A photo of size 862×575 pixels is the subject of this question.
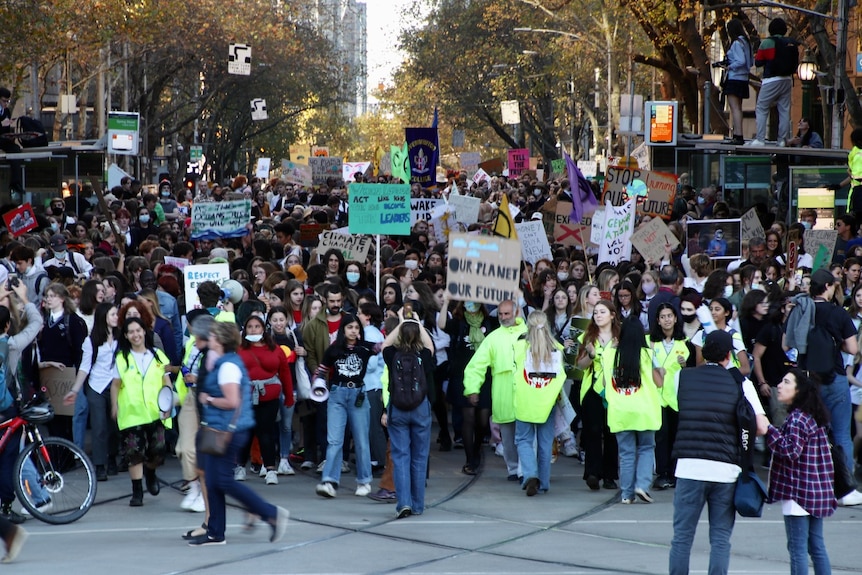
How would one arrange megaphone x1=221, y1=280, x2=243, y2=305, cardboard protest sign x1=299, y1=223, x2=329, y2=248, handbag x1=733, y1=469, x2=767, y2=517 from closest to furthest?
handbag x1=733, y1=469, x2=767, y2=517
megaphone x1=221, y1=280, x2=243, y2=305
cardboard protest sign x1=299, y1=223, x2=329, y2=248

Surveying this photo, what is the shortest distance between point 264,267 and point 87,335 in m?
2.68

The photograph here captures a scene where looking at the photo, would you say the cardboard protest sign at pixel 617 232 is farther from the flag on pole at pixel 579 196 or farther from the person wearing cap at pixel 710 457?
the person wearing cap at pixel 710 457

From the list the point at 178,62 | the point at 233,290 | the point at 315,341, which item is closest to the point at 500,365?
the point at 315,341

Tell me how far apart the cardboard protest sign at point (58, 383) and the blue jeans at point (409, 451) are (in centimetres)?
310

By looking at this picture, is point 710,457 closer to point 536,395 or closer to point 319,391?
point 536,395

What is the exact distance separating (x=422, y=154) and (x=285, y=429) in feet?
45.8

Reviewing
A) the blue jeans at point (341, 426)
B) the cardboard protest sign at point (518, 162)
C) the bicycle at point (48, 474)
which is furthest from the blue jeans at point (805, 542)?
the cardboard protest sign at point (518, 162)

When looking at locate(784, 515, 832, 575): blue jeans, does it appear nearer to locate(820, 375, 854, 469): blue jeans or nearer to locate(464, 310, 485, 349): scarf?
locate(820, 375, 854, 469): blue jeans

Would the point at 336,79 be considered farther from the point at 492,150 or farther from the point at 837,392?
the point at 837,392

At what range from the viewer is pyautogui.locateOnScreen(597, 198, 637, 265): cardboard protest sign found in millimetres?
16438

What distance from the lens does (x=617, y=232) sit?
16.5 meters

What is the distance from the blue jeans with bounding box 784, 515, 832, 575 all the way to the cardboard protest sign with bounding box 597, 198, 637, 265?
890cm

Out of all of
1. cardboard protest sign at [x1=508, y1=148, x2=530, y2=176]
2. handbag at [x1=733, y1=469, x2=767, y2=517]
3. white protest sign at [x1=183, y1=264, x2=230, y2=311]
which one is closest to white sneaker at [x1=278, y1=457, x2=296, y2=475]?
white protest sign at [x1=183, y1=264, x2=230, y2=311]

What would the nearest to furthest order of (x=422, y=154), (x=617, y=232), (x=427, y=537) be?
1. (x=427, y=537)
2. (x=617, y=232)
3. (x=422, y=154)
